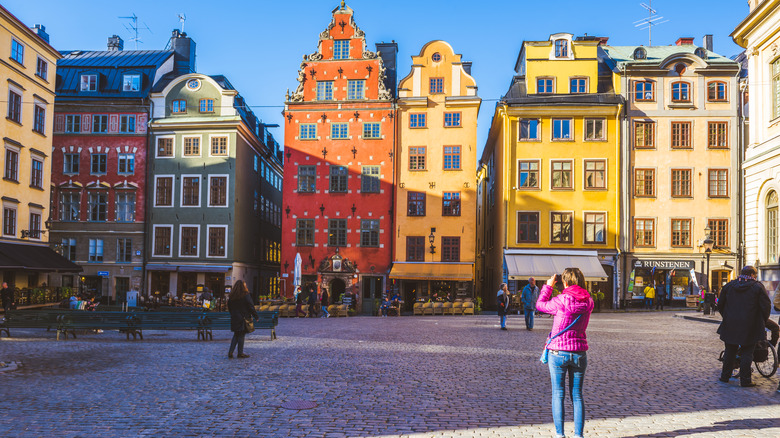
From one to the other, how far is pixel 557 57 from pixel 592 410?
3562 cm

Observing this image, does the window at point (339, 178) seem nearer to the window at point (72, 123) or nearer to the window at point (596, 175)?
the window at point (596, 175)

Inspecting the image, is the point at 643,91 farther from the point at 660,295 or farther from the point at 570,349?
the point at 570,349

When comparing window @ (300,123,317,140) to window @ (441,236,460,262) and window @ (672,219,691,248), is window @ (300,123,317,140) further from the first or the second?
window @ (672,219,691,248)

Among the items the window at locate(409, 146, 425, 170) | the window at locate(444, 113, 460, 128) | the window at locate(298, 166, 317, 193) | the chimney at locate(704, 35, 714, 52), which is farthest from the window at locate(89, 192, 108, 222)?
the chimney at locate(704, 35, 714, 52)

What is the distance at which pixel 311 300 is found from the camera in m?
34.2

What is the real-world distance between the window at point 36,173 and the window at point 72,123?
7652 millimetres

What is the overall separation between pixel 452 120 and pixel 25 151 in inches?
940

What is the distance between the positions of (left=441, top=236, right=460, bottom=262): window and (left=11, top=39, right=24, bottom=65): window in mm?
24953

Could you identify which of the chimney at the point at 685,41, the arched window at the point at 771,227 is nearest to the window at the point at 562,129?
the chimney at the point at 685,41

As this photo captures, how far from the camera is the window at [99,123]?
44.3m

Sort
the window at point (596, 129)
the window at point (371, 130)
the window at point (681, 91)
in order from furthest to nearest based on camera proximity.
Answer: the window at point (371, 130), the window at point (596, 129), the window at point (681, 91)

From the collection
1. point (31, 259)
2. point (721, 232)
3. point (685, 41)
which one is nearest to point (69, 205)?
point (31, 259)

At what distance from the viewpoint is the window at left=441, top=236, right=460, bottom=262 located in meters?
41.3

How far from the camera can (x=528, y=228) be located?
4084 centimetres
